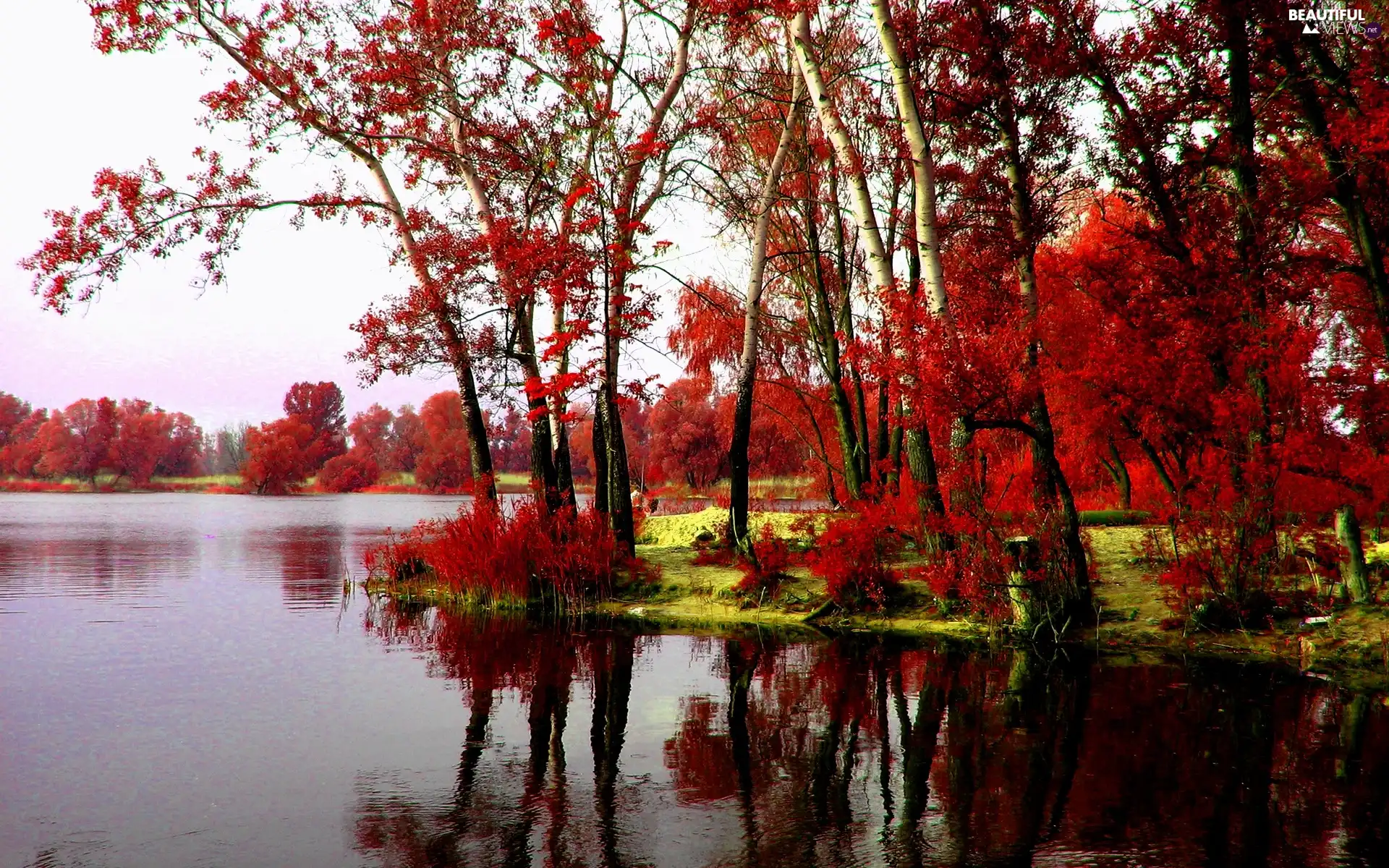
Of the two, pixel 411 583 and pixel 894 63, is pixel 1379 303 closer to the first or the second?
pixel 894 63

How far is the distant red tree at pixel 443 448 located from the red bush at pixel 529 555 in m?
68.8

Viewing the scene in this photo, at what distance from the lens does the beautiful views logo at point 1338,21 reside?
935cm

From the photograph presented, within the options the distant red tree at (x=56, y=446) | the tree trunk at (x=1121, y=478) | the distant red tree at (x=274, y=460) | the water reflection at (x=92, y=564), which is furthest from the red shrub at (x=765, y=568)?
the distant red tree at (x=56, y=446)

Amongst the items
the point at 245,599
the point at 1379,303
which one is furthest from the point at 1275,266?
the point at 245,599

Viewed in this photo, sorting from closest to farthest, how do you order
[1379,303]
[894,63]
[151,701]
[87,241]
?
[151,701] < [1379,303] < [894,63] < [87,241]

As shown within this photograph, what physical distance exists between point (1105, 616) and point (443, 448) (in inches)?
3077

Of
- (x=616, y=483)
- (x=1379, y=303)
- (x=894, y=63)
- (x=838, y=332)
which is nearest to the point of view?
(x=1379, y=303)

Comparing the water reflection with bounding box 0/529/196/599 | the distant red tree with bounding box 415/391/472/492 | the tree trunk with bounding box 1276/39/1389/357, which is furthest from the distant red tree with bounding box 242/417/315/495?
the tree trunk with bounding box 1276/39/1389/357

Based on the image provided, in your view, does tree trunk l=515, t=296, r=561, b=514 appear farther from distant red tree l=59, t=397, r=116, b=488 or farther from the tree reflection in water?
distant red tree l=59, t=397, r=116, b=488

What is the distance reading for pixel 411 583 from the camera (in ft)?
49.4

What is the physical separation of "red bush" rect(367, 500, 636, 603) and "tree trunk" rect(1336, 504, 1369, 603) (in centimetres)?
870

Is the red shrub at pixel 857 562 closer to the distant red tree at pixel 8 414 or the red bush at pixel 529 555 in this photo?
the red bush at pixel 529 555

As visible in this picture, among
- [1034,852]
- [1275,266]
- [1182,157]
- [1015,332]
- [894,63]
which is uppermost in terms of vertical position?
[894,63]

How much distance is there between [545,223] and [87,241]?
20.9 feet
